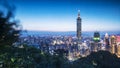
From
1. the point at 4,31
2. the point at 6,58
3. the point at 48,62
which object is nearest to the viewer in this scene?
the point at 4,31

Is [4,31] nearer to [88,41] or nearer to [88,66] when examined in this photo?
[88,66]

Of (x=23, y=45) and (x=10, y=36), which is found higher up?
(x=10, y=36)

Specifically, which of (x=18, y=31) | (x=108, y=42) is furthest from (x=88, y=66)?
(x=108, y=42)

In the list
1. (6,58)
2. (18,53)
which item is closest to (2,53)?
(6,58)

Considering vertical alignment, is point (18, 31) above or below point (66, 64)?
above

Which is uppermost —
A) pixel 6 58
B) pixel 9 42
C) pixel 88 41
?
pixel 9 42

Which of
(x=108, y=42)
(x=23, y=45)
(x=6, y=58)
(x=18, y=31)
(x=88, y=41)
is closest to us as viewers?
(x=18, y=31)

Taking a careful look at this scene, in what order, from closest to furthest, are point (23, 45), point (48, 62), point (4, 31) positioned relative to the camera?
point (4, 31), point (48, 62), point (23, 45)

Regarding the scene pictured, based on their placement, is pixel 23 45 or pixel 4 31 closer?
pixel 4 31

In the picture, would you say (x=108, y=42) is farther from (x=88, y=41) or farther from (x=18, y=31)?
(x=18, y=31)
